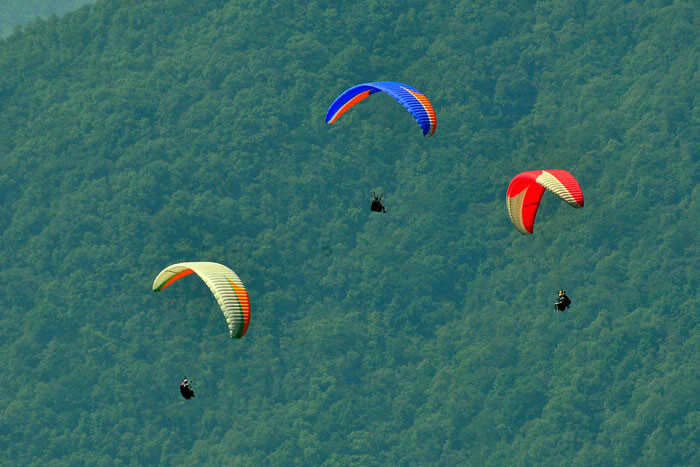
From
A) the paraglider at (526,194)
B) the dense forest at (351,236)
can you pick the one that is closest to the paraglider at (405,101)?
the paraglider at (526,194)

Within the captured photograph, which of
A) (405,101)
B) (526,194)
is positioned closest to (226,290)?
(405,101)

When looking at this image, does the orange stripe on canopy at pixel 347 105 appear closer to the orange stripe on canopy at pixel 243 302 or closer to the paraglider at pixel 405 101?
the paraglider at pixel 405 101

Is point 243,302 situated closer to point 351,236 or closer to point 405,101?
point 405,101

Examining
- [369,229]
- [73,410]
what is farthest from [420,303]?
[73,410]

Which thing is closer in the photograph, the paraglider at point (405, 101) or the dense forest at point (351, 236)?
the paraglider at point (405, 101)

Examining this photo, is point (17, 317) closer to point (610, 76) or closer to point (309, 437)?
point (309, 437)
